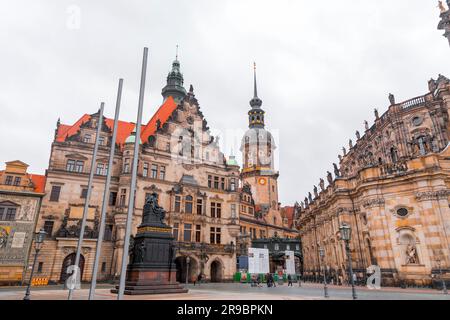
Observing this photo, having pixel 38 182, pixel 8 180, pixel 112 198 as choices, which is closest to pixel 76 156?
pixel 38 182

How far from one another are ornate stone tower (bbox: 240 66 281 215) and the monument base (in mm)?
57455

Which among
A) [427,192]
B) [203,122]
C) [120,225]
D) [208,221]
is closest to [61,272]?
[120,225]

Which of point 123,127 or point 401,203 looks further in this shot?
point 123,127

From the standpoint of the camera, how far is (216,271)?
133 feet

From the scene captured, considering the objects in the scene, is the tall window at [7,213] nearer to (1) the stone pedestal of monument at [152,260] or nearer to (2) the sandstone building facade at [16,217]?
(2) the sandstone building facade at [16,217]

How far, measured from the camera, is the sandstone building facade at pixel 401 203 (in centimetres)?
2453

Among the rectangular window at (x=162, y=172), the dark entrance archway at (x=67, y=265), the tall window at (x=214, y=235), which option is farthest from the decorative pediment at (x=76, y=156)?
the tall window at (x=214, y=235)

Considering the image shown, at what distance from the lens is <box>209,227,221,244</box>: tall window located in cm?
4003

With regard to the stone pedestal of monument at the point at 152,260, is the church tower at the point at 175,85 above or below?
above

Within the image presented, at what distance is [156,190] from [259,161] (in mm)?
50384

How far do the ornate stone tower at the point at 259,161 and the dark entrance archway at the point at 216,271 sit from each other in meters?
33.9

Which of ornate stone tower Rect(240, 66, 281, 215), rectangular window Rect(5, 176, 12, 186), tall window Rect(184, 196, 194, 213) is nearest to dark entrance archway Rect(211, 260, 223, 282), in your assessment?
tall window Rect(184, 196, 194, 213)

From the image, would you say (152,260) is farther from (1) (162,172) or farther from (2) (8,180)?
(2) (8,180)

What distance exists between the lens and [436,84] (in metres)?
35.4
